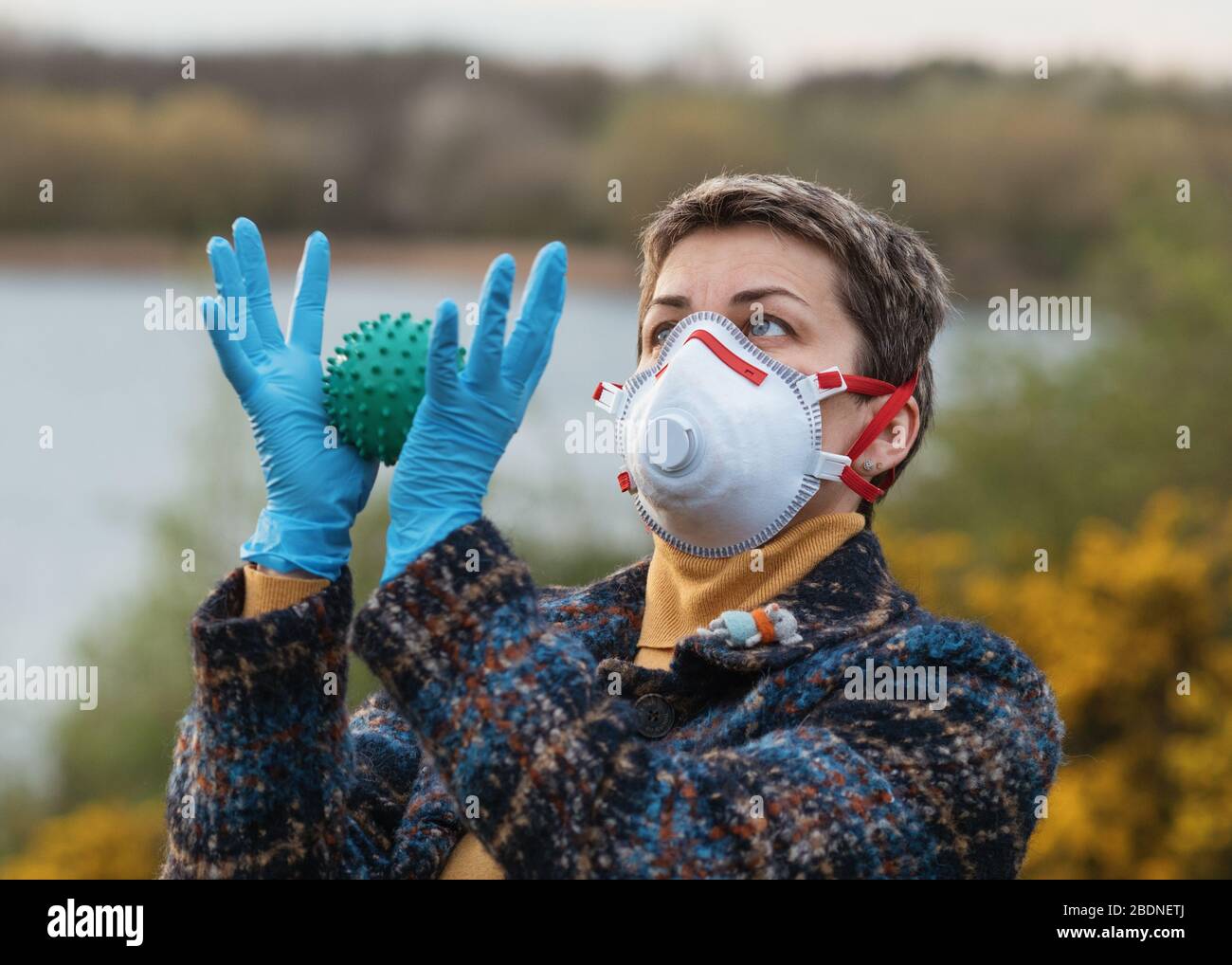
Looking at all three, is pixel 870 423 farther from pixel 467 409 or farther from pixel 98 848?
pixel 98 848

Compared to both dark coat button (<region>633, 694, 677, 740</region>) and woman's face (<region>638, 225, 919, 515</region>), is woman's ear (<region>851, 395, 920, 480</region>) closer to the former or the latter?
woman's face (<region>638, 225, 919, 515</region>)

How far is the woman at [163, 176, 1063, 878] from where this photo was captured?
2.15 meters

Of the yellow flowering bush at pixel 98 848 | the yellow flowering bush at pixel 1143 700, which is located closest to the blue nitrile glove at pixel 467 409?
the yellow flowering bush at pixel 1143 700

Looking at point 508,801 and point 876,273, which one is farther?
point 876,273

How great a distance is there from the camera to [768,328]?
2863 millimetres

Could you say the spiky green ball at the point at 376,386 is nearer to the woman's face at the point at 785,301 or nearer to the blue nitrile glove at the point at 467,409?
the blue nitrile glove at the point at 467,409

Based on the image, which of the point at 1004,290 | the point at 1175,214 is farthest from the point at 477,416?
the point at 1175,214

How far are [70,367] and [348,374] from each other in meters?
9.43

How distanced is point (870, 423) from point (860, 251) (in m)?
0.32

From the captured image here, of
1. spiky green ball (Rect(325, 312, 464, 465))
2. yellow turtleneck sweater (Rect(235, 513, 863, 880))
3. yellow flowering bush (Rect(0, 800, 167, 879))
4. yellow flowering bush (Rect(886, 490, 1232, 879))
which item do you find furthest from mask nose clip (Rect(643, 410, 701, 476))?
yellow flowering bush (Rect(0, 800, 167, 879))

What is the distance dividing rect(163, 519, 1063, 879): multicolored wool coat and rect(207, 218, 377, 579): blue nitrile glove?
0.29 feet

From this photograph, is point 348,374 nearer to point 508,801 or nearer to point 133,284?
point 508,801

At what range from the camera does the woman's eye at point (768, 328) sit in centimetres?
285

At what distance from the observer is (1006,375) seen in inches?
379
